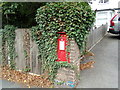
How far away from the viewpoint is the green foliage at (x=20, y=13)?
3.62 meters

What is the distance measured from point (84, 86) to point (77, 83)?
20cm

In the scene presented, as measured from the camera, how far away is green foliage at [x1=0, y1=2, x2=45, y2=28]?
362cm

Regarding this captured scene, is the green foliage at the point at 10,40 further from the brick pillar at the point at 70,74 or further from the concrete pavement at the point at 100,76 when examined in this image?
the brick pillar at the point at 70,74

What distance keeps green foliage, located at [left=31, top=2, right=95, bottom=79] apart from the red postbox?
3.9 inches

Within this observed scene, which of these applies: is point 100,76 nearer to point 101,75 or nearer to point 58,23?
point 101,75

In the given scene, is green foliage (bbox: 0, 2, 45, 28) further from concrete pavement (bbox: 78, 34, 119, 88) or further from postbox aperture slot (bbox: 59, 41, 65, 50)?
concrete pavement (bbox: 78, 34, 119, 88)

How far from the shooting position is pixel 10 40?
373 cm

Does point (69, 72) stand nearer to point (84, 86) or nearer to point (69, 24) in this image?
point (84, 86)

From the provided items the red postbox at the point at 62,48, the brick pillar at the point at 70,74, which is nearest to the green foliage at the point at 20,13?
the red postbox at the point at 62,48

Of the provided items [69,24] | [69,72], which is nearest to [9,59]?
[69,72]

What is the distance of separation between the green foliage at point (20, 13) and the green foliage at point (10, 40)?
0.54 metres

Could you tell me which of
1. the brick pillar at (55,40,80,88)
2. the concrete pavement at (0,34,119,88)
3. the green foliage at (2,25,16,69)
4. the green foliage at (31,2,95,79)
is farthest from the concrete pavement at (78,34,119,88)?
the green foliage at (2,25,16,69)

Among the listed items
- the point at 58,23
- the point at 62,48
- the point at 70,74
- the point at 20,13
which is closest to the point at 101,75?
the point at 70,74

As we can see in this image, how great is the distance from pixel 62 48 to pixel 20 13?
2.88m
